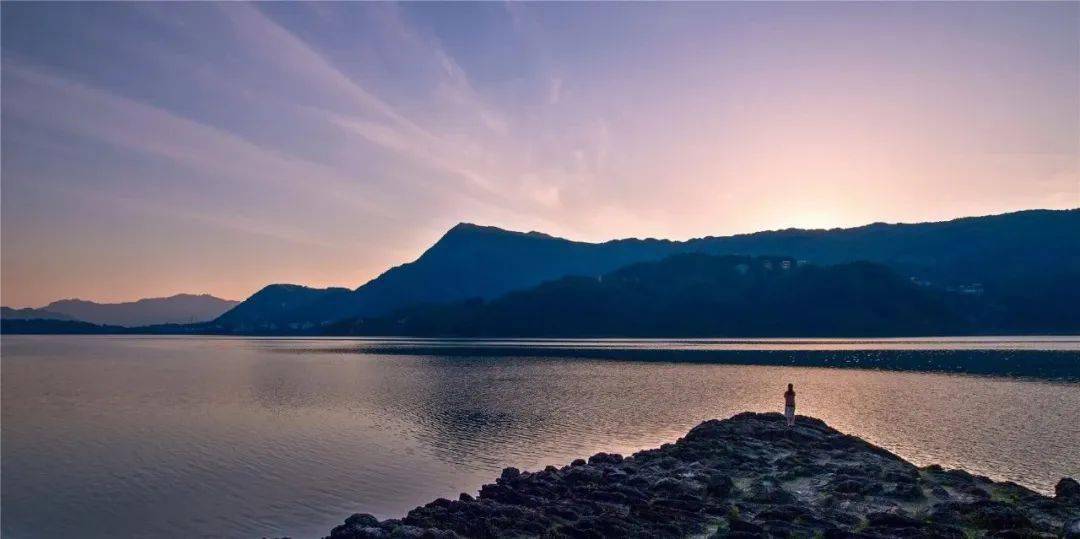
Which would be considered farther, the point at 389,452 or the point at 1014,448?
the point at 389,452

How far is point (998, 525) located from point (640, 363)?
4323 inches

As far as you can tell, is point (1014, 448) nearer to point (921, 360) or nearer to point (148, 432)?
point (148, 432)

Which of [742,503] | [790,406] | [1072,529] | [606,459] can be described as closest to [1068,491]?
[1072,529]

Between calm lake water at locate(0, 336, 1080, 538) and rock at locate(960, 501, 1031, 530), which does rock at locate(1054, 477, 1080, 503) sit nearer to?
rock at locate(960, 501, 1031, 530)

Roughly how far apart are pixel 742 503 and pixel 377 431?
34.5m

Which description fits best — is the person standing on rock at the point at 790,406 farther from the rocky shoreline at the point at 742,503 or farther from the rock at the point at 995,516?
the rock at the point at 995,516

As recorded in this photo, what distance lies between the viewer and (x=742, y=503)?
2889cm

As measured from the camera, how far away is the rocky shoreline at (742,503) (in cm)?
2442

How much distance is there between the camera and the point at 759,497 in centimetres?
2917

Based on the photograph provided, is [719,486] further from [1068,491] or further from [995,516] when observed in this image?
[1068,491]

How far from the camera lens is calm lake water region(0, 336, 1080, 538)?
3409cm

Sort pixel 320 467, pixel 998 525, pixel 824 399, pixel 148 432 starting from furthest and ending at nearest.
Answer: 1. pixel 824 399
2. pixel 148 432
3. pixel 320 467
4. pixel 998 525

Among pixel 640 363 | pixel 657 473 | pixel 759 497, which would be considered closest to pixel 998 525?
pixel 759 497

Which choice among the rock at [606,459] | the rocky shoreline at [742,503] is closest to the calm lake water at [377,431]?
the rock at [606,459]
